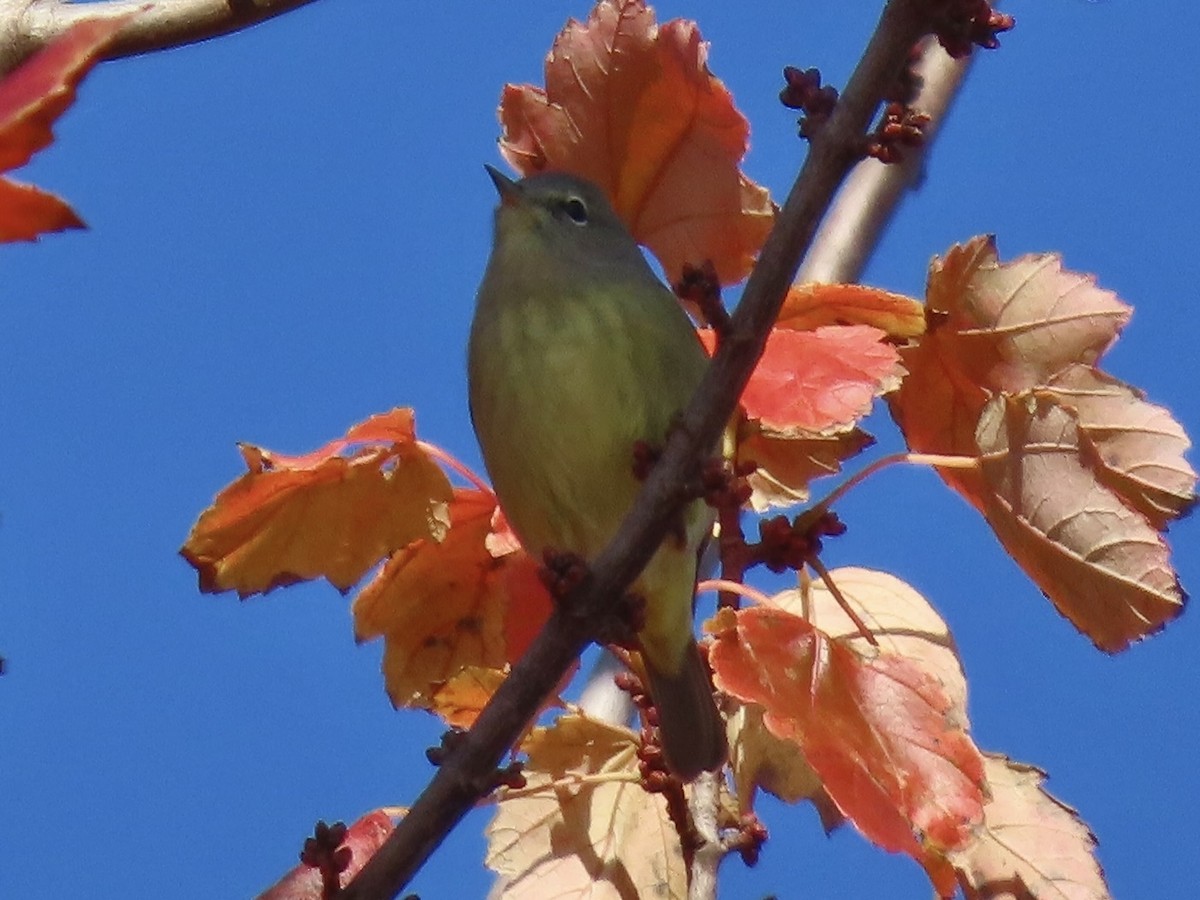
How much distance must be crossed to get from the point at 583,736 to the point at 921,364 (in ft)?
2.14

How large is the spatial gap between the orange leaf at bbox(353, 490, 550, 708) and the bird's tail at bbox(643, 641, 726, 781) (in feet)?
0.76

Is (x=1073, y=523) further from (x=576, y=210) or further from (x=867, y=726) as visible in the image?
Answer: (x=576, y=210)

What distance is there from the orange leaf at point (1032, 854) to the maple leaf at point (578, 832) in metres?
0.41

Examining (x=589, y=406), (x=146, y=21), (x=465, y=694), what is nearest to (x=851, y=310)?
(x=589, y=406)

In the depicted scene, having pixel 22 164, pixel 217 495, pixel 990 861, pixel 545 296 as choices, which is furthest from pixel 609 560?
pixel 545 296

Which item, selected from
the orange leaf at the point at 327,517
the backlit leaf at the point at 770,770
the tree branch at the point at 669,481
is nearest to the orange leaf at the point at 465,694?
the orange leaf at the point at 327,517

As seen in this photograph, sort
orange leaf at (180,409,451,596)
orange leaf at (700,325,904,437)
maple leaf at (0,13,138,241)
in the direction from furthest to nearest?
orange leaf at (180,409,451,596)
orange leaf at (700,325,904,437)
maple leaf at (0,13,138,241)

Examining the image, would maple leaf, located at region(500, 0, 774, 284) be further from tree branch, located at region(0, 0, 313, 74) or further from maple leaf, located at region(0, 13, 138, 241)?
maple leaf, located at region(0, 13, 138, 241)

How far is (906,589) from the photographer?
1980 millimetres

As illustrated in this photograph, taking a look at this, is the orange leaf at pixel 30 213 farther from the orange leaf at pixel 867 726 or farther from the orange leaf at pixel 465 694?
the orange leaf at pixel 465 694

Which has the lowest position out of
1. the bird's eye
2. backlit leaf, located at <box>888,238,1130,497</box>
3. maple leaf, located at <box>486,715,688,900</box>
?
maple leaf, located at <box>486,715,688,900</box>

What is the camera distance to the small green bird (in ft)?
7.27

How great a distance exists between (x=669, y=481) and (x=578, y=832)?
78 cm

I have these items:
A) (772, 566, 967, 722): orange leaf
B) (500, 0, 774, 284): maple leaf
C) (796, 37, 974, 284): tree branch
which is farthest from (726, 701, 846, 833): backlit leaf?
(796, 37, 974, 284): tree branch
